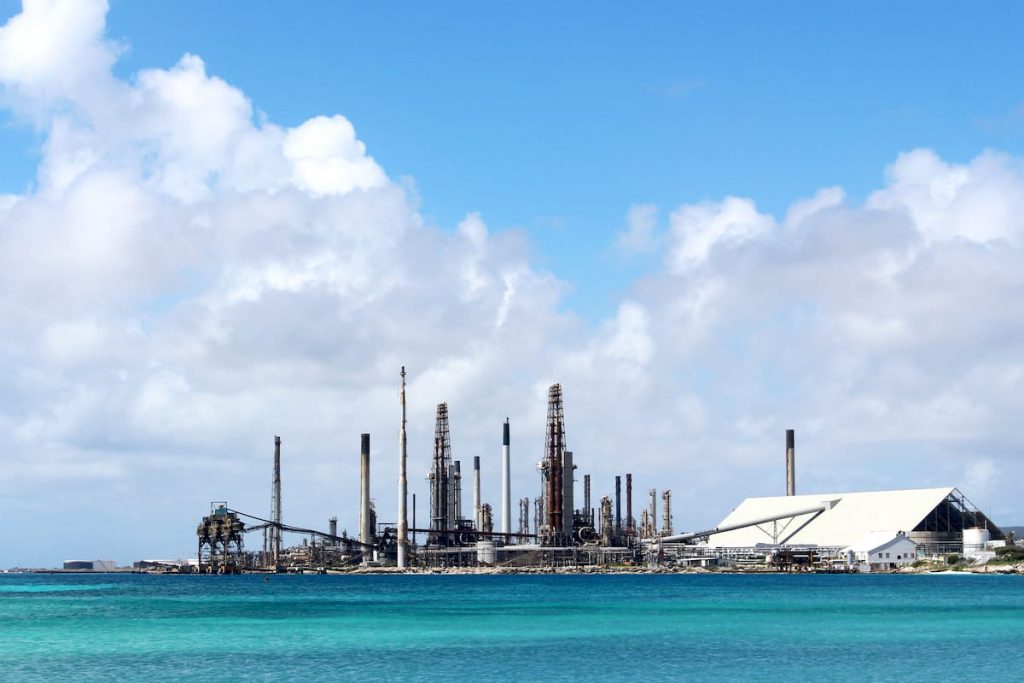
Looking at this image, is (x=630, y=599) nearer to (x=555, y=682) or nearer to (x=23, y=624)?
(x=23, y=624)

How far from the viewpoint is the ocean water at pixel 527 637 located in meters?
64.3

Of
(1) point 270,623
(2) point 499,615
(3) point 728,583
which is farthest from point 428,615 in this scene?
(3) point 728,583

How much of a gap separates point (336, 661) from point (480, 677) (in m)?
10.1

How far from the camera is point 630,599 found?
440 feet

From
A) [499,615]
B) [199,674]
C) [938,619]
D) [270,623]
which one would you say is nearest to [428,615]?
[499,615]

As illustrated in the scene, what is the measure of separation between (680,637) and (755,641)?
5.16 metres

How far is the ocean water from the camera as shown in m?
64.3

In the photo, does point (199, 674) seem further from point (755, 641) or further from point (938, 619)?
point (938, 619)

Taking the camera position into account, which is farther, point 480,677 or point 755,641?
point 755,641

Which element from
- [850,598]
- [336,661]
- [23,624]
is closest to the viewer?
[336,661]

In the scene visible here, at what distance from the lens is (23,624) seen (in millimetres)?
102000

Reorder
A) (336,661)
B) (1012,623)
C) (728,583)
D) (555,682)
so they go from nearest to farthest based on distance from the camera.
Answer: (555,682)
(336,661)
(1012,623)
(728,583)

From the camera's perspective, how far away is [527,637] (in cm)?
8356

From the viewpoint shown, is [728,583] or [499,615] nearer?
[499,615]
